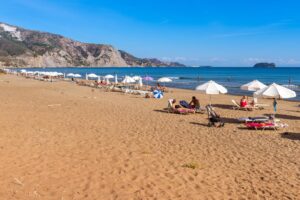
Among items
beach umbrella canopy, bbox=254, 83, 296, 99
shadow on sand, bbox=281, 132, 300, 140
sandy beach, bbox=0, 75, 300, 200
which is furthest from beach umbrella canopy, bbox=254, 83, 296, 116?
shadow on sand, bbox=281, 132, 300, 140

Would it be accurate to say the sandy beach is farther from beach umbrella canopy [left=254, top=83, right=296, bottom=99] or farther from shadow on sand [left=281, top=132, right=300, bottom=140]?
beach umbrella canopy [left=254, top=83, right=296, bottom=99]

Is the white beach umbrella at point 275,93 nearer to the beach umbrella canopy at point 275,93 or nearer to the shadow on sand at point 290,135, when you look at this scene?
the beach umbrella canopy at point 275,93

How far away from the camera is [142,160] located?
8.35 meters

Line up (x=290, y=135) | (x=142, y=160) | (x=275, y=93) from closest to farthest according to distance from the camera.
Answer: (x=142, y=160)
(x=290, y=135)
(x=275, y=93)

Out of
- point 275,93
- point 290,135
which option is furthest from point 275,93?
point 290,135

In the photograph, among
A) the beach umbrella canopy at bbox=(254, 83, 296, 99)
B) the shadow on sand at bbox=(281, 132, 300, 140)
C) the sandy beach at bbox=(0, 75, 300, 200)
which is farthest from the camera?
the beach umbrella canopy at bbox=(254, 83, 296, 99)

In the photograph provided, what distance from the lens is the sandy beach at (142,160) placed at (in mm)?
6352

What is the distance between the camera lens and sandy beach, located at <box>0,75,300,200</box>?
635 centimetres

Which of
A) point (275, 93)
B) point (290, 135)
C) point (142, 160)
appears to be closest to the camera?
point (142, 160)

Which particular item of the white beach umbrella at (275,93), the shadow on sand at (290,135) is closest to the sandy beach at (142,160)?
→ the shadow on sand at (290,135)

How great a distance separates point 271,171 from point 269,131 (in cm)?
548

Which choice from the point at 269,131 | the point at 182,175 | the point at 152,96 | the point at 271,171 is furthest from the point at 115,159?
the point at 152,96

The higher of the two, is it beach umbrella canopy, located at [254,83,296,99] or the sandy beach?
beach umbrella canopy, located at [254,83,296,99]

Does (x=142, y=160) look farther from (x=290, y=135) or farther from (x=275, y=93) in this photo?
(x=275, y=93)
